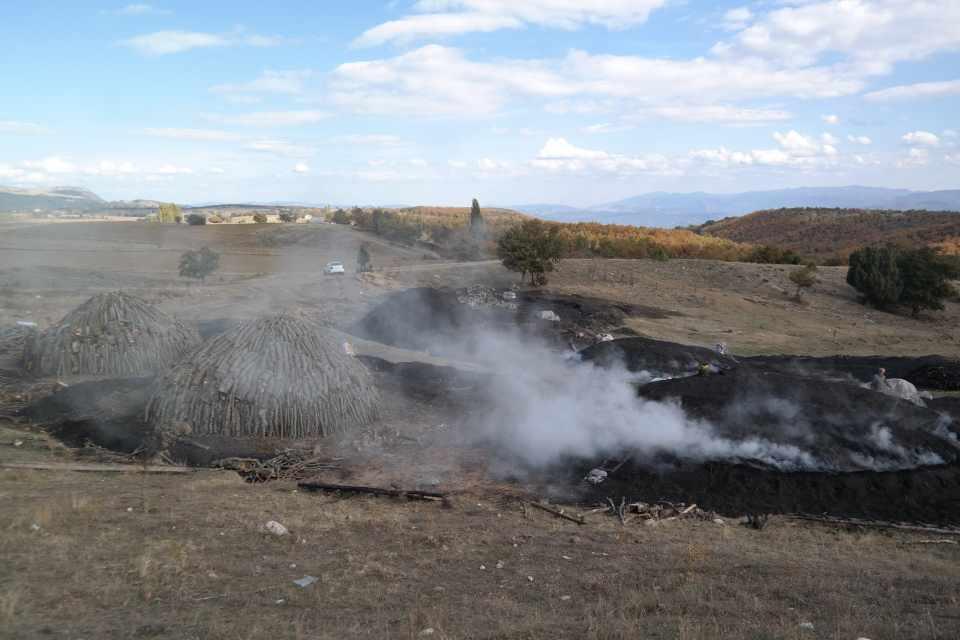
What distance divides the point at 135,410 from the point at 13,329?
7.07 metres

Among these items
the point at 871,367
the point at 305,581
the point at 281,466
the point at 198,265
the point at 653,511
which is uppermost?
the point at 198,265

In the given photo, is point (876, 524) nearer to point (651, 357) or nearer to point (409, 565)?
point (409, 565)

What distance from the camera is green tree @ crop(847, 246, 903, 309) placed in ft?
117

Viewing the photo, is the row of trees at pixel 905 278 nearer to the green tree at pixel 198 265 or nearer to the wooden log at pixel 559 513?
the wooden log at pixel 559 513

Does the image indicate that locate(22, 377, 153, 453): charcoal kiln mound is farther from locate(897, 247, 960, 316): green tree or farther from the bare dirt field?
locate(897, 247, 960, 316): green tree

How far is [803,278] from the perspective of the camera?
3794cm

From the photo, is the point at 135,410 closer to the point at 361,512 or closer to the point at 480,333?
the point at 361,512

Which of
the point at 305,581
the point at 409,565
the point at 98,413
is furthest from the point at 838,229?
the point at 305,581

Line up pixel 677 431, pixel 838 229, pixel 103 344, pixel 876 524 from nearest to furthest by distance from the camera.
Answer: pixel 876 524, pixel 677 431, pixel 103 344, pixel 838 229

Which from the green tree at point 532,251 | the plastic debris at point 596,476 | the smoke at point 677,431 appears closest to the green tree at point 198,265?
the green tree at point 532,251

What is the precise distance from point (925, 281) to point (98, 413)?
3694cm

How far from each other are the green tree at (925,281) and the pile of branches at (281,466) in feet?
113

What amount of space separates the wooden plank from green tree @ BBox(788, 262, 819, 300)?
3404 centimetres

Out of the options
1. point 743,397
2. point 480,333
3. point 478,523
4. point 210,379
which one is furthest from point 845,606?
point 480,333
